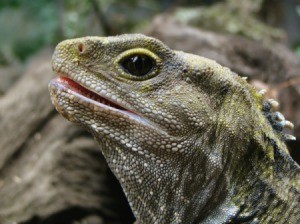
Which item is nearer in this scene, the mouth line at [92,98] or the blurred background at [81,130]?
the mouth line at [92,98]

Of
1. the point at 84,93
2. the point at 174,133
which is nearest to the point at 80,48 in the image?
the point at 84,93

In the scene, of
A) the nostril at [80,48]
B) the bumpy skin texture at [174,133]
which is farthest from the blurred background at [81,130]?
the nostril at [80,48]

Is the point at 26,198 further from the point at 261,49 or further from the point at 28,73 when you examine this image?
the point at 261,49

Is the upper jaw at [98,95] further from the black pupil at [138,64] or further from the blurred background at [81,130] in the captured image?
the blurred background at [81,130]

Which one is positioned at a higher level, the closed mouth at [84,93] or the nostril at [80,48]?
the nostril at [80,48]

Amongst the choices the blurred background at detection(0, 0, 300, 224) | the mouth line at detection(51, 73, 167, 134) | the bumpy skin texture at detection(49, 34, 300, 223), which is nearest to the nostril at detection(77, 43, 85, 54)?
the bumpy skin texture at detection(49, 34, 300, 223)

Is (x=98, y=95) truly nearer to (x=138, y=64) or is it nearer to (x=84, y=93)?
(x=84, y=93)
